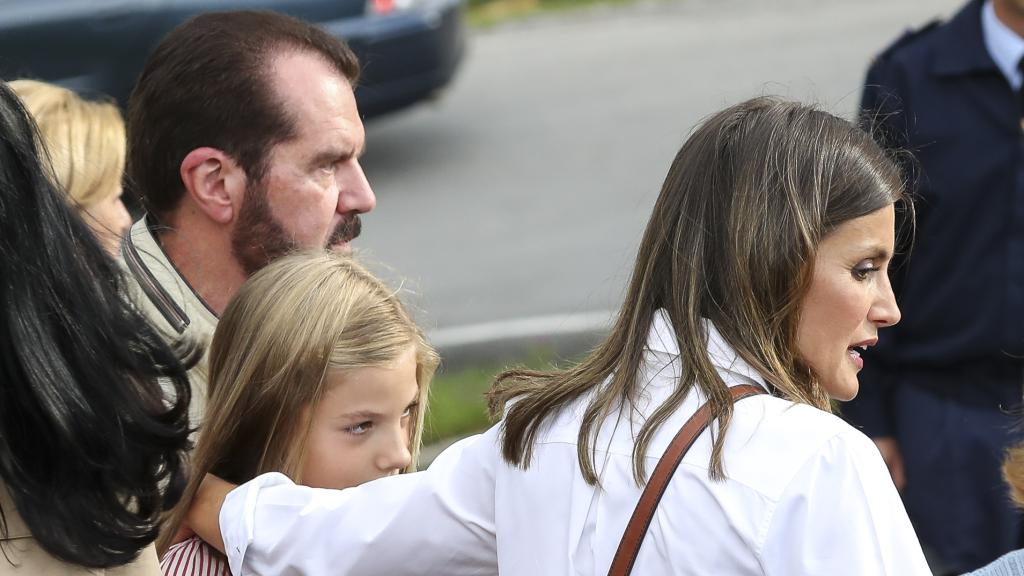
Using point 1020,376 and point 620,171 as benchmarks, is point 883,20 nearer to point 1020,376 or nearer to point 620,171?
point 620,171

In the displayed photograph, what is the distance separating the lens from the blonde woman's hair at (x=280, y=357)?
2.47 meters

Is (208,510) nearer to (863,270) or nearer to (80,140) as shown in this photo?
(863,270)

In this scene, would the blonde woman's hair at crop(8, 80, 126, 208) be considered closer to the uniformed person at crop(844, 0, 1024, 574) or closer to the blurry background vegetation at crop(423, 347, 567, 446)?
the blurry background vegetation at crop(423, 347, 567, 446)

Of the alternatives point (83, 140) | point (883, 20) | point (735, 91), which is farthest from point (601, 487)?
point (883, 20)

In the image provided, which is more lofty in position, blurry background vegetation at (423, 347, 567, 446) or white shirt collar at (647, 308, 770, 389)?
white shirt collar at (647, 308, 770, 389)

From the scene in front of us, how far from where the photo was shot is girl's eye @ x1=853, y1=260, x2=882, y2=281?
2008 millimetres

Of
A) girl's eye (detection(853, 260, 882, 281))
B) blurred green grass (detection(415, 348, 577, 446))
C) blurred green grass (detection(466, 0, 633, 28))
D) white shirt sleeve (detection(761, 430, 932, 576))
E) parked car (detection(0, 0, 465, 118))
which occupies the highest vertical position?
→ girl's eye (detection(853, 260, 882, 281))

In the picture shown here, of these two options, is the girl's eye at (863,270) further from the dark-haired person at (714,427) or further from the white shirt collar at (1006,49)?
the white shirt collar at (1006,49)

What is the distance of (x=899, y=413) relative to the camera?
3.96m

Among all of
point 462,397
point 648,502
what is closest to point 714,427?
point 648,502

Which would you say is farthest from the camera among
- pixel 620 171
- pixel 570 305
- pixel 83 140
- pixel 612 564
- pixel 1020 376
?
pixel 620 171

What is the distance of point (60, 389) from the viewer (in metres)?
1.68

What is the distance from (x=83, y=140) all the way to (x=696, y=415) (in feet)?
6.73

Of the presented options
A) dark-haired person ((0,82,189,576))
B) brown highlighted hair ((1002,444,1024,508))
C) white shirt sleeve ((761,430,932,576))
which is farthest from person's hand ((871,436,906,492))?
dark-haired person ((0,82,189,576))
